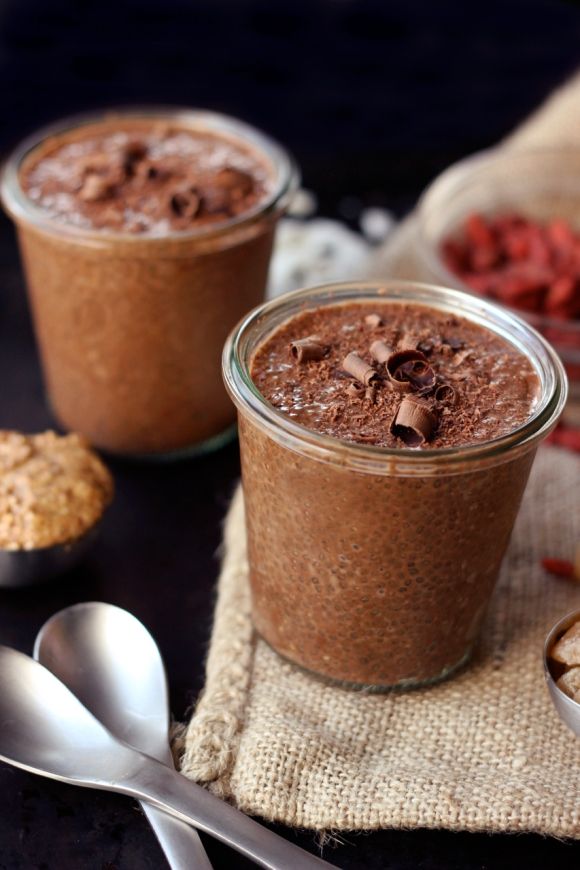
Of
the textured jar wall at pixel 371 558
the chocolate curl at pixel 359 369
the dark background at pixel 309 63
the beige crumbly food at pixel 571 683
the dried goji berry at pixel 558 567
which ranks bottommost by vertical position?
the dark background at pixel 309 63

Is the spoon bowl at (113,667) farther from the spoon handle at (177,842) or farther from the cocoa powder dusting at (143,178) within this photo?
the cocoa powder dusting at (143,178)

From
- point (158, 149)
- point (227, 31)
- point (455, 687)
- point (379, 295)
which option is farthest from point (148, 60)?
point (455, 687)

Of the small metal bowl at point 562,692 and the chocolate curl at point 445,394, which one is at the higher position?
the chocolate curl at point 445,394

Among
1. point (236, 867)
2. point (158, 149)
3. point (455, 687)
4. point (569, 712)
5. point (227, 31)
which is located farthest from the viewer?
point (227, 31)

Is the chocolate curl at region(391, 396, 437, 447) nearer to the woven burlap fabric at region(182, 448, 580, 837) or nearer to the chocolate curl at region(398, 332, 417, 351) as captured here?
the chocolate curl at region(398, 332, 417, 351)

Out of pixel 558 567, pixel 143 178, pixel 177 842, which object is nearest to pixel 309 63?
pixel 143 178

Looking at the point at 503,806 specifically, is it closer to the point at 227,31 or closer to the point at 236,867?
the point at 236,867

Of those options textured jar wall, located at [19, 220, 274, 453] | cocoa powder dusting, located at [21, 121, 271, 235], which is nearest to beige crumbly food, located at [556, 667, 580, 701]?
textured jar wall, located at [19, 220, 274, 453]

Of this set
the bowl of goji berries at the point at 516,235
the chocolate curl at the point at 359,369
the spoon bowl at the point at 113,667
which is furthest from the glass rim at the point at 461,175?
the spoon bowl at the point at 113,667
